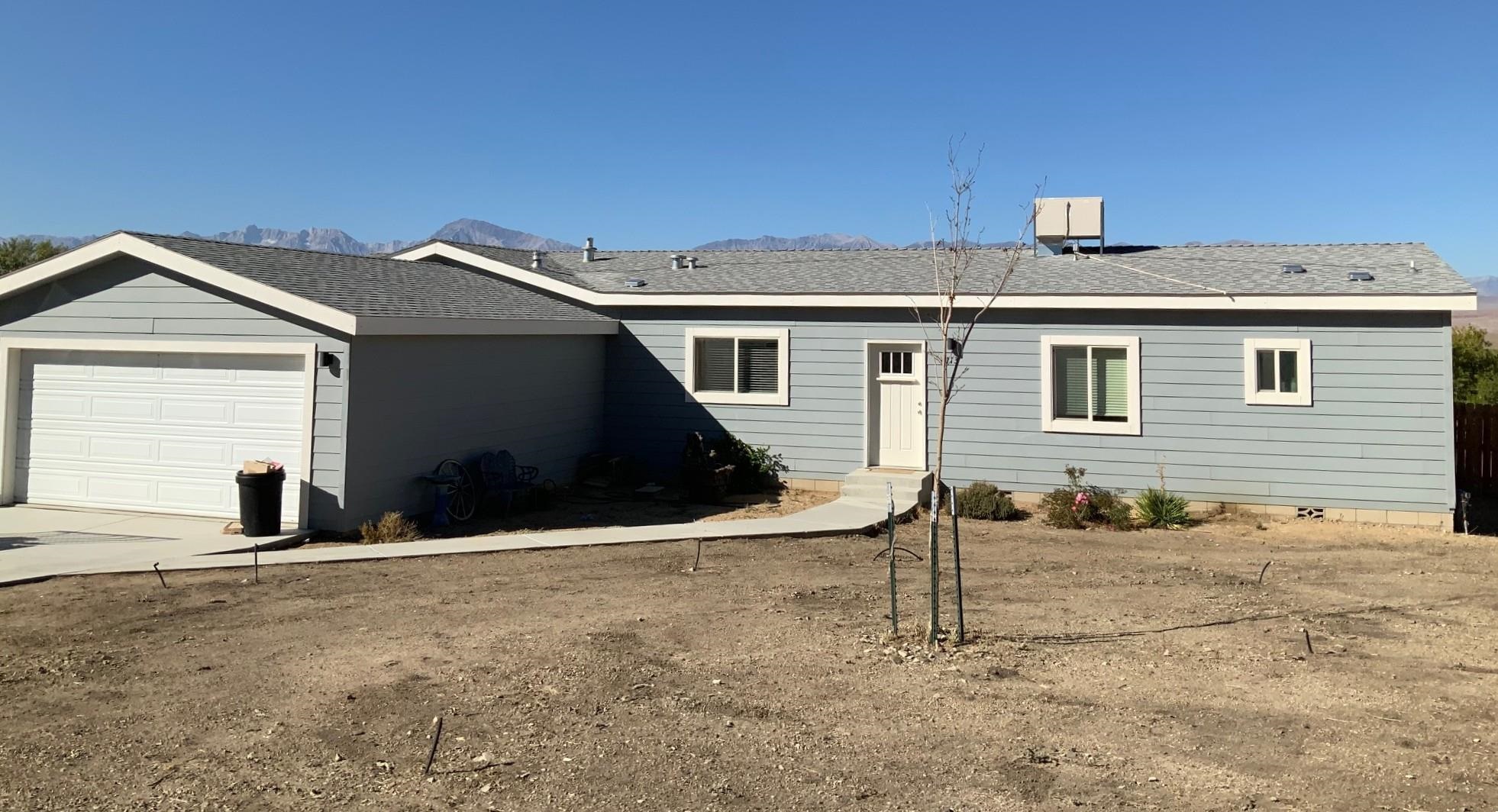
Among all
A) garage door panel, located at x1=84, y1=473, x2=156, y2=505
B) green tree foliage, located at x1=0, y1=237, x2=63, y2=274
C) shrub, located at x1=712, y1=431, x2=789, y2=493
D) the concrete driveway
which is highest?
green tree foliage, located at x1=0, y1=237, x2=63, y2=274

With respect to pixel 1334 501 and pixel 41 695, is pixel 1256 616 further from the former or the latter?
pixel 41 695

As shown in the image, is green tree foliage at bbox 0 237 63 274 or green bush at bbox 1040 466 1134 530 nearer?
green bush at bbox 1040 466 1134 530

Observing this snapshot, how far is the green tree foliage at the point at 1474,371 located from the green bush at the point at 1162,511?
351 inches

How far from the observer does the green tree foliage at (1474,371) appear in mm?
18219

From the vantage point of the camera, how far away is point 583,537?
456 inches

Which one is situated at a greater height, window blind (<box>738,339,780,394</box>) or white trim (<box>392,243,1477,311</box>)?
white trim (<box>392,243,1477,311</box>)

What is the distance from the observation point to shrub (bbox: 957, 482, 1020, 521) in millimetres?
13852

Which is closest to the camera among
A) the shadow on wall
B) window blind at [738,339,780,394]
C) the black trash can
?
the black trash can

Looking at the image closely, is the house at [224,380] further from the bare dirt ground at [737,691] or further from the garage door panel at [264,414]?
the bare dirt ground at [737,691]

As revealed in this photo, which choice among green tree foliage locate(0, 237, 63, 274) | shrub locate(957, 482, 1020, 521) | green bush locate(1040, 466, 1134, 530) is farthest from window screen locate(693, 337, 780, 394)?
green tree foliage locate(0, 237, 63, 274)

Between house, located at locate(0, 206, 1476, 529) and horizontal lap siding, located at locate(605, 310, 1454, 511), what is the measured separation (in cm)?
3

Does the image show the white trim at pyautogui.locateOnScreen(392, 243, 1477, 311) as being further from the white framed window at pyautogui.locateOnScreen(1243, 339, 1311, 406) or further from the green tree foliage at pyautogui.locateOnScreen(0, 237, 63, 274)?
the green tree foliage at pyautogui.locateOnScreen(0, 237, 63, 274)

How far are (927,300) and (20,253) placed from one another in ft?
108

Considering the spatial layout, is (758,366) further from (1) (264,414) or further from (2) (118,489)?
(2) (118,489)
